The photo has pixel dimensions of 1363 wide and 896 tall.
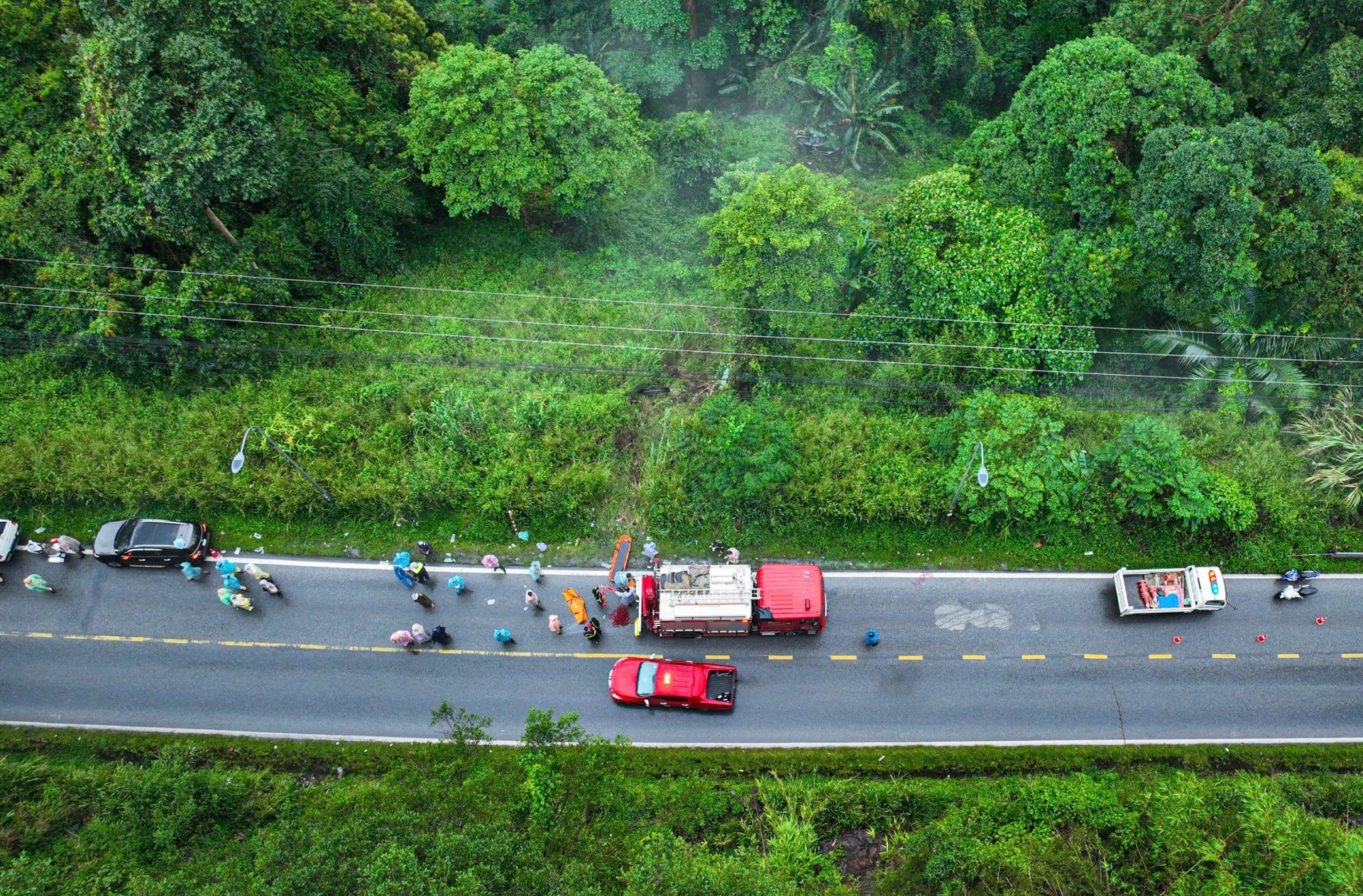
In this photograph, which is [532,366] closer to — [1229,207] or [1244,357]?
[1229,207]

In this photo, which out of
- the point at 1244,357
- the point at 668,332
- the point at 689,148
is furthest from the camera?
the point at 689,148

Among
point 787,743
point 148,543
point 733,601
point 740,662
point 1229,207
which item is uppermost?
point 1229,207

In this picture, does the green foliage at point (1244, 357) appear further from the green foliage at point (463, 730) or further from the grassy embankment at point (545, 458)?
the green foliage at point (463, 730)

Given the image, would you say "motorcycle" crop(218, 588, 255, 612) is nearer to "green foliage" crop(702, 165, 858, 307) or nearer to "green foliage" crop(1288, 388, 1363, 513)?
"green foliage" crop(702, 165, 858, 307)

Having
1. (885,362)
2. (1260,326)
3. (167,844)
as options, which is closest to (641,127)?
(885,362)

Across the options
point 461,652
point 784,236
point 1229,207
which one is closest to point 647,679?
point 461,652

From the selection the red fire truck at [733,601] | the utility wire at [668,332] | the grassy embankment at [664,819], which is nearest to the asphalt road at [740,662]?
the red fire truck at [733,601]

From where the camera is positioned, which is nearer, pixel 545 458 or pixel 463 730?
pixel 463 730

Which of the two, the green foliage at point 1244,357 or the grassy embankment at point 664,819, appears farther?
the green foliage at point 1244,357
